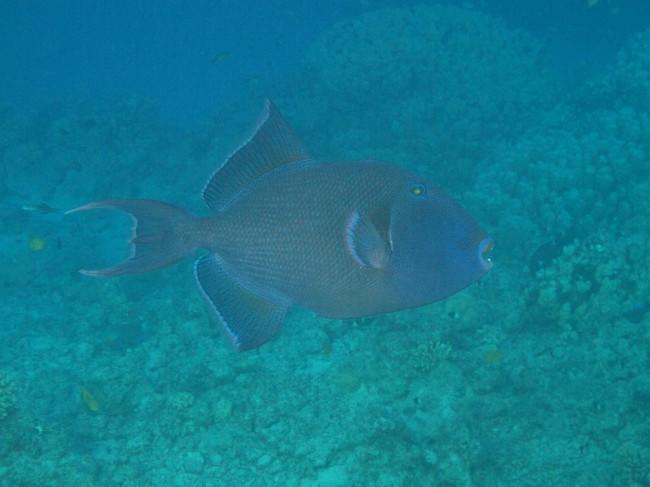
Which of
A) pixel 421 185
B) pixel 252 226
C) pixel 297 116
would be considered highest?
pixel 421 185

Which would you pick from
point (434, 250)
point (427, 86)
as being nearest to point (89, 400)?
point (434, 250)

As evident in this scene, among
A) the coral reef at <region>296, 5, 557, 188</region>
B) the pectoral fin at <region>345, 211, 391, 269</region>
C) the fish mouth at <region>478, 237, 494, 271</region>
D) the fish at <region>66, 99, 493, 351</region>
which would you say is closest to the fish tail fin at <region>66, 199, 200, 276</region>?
the fish at <region>66, 99, 493, 351</region>

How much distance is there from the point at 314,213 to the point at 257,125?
0.43 meters

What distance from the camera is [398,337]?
14.7 feet

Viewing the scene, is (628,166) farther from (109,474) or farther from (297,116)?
(109,474)

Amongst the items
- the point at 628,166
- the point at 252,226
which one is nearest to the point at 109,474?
the point at 252,226

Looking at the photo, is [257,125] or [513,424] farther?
[513,424]

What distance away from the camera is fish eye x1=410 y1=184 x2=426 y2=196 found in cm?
156

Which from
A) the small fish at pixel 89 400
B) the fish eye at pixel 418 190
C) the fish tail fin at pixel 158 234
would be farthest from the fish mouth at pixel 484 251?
the small fish at pixel 89 400

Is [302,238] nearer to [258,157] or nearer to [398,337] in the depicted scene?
[258,157]

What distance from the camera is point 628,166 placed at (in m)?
7.05

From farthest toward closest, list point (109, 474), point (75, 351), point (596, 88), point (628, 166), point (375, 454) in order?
point (596, 88) → point (628, 166) → point (75, 351) → point (109, 474) → point (375, 454)

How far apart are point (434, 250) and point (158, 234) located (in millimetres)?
1010

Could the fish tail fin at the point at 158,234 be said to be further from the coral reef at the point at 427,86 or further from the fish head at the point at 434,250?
the coral reef at the point at 427,86
